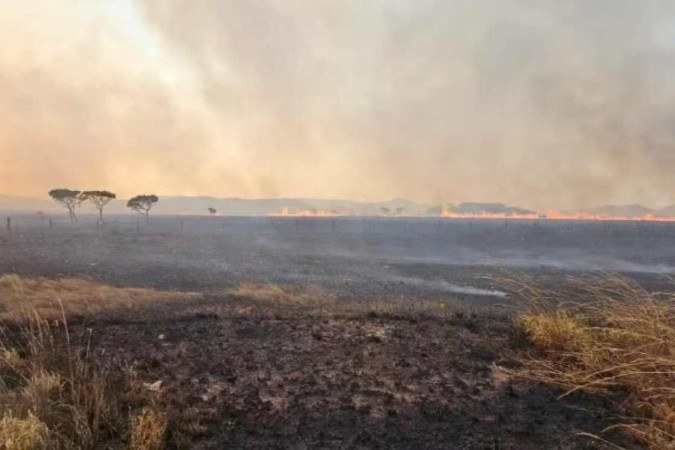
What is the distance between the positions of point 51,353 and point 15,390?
63cm

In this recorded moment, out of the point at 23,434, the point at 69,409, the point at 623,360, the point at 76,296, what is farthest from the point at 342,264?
the point at 23,434

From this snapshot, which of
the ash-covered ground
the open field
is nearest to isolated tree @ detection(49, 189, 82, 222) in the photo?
the ash-covered ground

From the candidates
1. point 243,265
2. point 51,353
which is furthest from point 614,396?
point 243,265

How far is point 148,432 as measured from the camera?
14.8ft

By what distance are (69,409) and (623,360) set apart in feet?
18.7

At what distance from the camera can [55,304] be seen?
14695 millimetres

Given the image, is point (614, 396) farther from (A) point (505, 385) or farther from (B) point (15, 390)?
(B) point (15, 390)

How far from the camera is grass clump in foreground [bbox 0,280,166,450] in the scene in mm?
4410

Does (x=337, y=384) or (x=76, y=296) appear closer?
(x=337, y=384)

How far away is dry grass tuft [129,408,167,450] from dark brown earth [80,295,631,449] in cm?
18

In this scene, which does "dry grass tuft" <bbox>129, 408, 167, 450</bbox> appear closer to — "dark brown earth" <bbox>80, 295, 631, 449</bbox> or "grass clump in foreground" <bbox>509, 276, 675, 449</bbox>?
"dark brown earth" <bbox>80, 295, 631, 449</bbox>

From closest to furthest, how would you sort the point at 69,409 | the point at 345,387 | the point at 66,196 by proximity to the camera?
the point at 69,409 → the point at 345,387 → the point at 66,196

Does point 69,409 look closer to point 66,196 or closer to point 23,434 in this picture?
point 23,434

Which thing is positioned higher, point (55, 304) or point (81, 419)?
point (81, 419)
